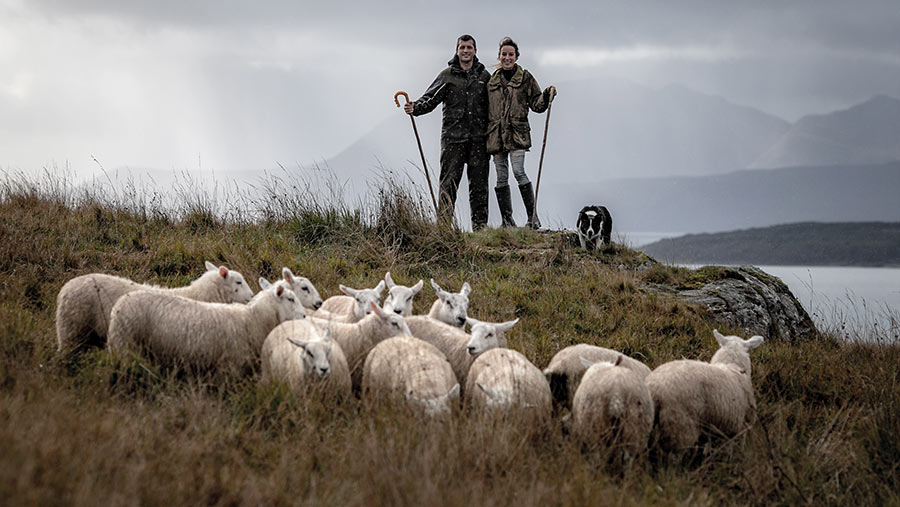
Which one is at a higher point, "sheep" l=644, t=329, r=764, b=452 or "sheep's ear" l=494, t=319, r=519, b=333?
"sheep's ear" l=494, t=319, r=519, b=333

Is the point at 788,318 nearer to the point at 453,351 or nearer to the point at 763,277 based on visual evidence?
the point at 763,277

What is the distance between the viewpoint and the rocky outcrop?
32.8 feet

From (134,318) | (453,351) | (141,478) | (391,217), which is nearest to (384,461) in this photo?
(141,478)

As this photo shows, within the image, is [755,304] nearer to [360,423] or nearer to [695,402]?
[695,402]

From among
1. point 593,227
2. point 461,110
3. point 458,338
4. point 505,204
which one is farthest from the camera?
point 505,204

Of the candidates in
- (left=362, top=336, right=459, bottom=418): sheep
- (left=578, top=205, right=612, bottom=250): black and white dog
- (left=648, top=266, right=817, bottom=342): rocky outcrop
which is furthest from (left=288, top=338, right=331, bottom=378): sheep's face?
(left=578, top=205, right=612, bottom=250): black and white dog

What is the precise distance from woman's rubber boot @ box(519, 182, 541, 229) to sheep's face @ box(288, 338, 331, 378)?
8.97 m

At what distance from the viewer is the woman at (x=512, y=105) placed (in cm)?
1292

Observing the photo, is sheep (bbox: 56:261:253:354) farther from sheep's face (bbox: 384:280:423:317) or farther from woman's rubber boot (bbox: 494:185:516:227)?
woman's rubber boot (bbox: 494:185:516:227)

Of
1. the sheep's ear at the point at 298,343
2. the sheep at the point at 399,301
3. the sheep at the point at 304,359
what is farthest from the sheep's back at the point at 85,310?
the sheep at the point at 399,301

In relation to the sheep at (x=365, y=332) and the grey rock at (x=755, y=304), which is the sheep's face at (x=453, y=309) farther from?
the grey rock at (x=755, y=304)

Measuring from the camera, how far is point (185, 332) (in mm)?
5434

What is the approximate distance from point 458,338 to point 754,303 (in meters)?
6.32

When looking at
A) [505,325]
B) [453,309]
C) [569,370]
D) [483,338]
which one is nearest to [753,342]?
[569,370]
